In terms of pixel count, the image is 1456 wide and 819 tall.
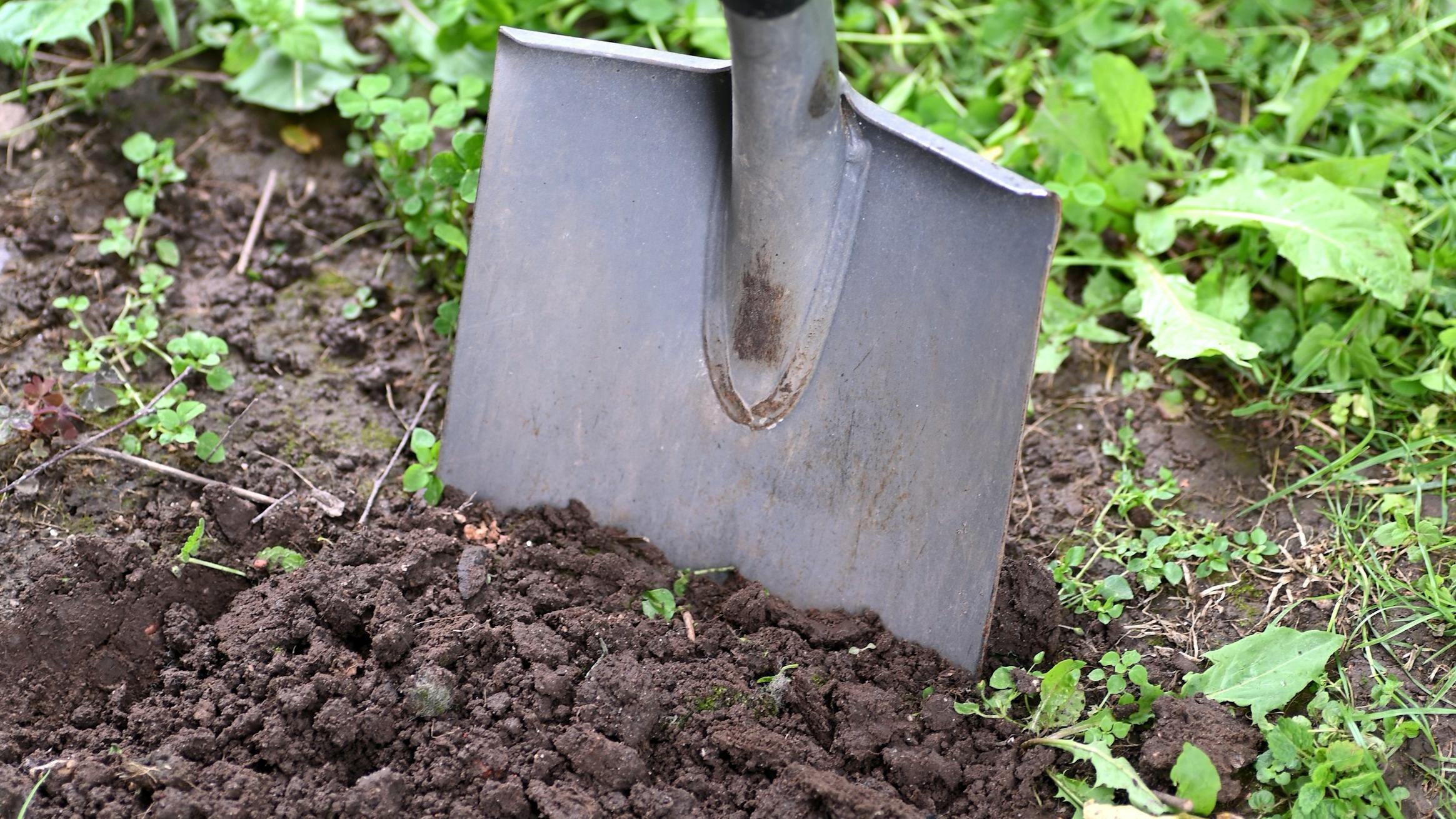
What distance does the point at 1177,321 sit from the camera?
2084 mm

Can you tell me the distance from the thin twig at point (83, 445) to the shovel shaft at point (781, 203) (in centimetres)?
93

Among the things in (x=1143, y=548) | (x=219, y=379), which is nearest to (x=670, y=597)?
(x=1143, y=548)

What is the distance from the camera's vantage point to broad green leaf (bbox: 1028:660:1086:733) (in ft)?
5.16

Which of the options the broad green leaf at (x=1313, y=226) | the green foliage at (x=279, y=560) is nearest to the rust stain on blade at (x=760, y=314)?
the green foliage at (x=279, y=560)

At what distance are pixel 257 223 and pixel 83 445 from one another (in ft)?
2.21

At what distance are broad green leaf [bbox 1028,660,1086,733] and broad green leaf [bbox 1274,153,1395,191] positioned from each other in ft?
4.20

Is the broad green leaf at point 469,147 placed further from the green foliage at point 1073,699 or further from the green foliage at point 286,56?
the green foliage at point 1073,699

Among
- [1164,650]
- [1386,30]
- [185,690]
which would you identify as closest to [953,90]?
[1386,30]

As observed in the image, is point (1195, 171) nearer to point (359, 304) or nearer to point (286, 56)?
→ point (359, 304)

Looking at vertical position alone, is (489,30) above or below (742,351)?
above

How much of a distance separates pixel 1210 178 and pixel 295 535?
185 cm

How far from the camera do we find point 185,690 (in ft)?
5.04

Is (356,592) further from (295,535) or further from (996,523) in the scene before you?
(996,523)

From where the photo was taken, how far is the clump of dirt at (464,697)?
1.44m
